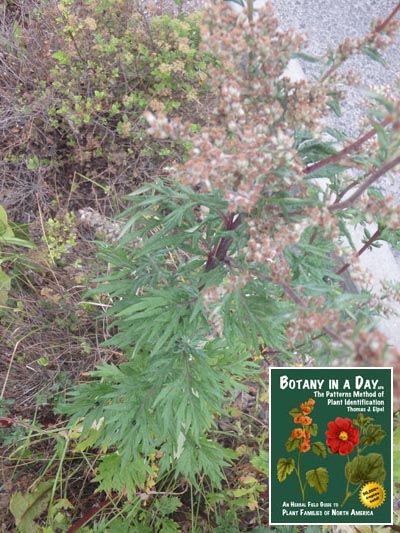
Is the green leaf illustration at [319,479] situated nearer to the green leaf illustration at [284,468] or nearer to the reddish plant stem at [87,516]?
the green leaf illustration at [284,468]

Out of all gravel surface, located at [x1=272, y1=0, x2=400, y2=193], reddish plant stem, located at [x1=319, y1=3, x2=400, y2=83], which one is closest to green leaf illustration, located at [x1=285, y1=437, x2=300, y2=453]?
reddish plant stem, located at [x1=319, y1=3, x2=400, y2=83]

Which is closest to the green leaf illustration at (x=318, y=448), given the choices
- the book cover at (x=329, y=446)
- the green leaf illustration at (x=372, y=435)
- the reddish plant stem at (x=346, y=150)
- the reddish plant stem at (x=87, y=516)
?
the book cover at (x=329, y=446)

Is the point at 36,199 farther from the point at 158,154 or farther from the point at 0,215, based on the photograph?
the point at 158,154

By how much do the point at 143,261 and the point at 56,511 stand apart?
4.76 ft

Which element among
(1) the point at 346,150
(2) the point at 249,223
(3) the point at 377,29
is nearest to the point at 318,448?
(2) the point at 249,223

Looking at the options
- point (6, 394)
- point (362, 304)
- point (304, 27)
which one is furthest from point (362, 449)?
point (304, 27)

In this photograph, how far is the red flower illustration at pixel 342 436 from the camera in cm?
149

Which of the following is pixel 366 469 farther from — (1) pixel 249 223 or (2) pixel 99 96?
(2) pixel 99 96

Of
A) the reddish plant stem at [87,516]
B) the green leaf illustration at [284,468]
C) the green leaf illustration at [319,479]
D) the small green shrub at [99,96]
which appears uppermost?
the small green shrub at [99,96]

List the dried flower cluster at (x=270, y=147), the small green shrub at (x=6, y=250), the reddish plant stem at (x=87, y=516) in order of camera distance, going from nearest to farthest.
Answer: the dried flower cluster at (x=270, y=147) < the reddish plant stem at (x=87, y=516) < the small green shrub at (x=6, y=250)

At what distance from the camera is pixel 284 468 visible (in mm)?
1574

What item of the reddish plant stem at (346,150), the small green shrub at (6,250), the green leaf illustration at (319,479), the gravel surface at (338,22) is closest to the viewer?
the reddish plant stem at (346,150)

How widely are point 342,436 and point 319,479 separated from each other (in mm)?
187

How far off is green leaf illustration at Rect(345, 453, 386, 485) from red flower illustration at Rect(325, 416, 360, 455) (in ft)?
0.24
